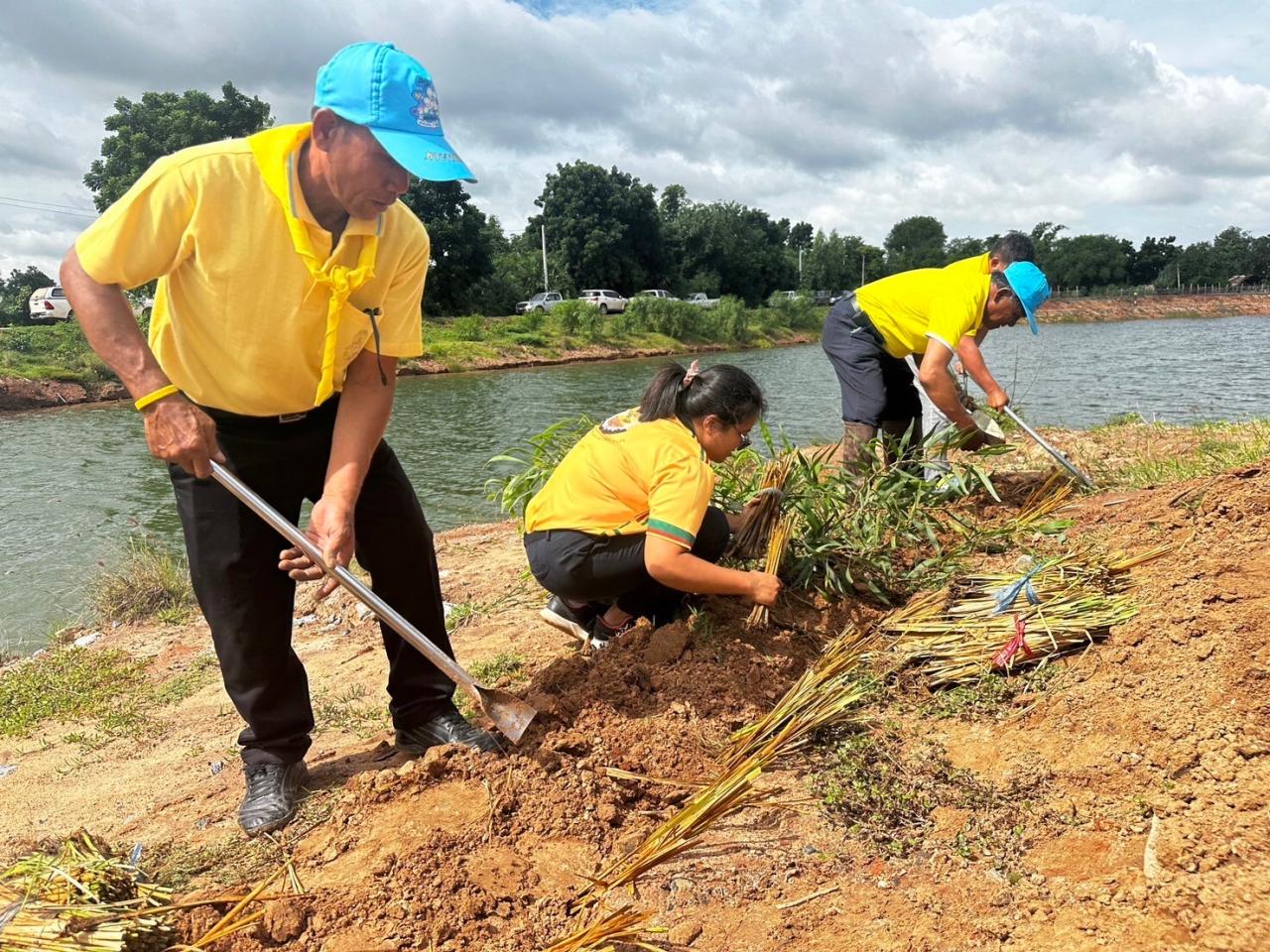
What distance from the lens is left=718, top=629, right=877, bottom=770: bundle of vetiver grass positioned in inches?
82.0

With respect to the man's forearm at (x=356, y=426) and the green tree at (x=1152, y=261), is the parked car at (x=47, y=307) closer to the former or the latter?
the man's forearm at (x=356, y=426)

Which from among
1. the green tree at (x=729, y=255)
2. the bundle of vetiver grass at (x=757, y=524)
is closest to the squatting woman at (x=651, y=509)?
the bundle of vetiver grass at (x=757, y=524)

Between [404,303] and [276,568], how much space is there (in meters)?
0.77

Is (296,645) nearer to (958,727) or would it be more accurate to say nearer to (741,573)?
(741,573)

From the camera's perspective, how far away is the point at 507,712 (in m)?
2.10

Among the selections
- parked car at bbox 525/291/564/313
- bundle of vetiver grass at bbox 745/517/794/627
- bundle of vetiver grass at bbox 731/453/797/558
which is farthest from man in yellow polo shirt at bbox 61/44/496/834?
parked car at bbox 525/291/564/313

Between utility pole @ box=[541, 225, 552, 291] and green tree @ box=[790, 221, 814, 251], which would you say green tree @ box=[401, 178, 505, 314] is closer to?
utility pole @ box=[541, 225, 552, 291]

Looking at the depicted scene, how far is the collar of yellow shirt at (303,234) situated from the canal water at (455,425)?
2435mm

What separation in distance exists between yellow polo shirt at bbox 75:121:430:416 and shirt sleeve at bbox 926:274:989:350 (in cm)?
267

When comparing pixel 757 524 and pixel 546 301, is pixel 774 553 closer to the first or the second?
pixel 757 524

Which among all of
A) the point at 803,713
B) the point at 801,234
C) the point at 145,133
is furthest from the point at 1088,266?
the point at 803,713

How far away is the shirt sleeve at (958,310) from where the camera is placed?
12.4 ft

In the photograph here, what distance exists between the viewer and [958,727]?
6.93 feet

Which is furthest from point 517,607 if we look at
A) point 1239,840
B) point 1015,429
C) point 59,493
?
point 59,493
